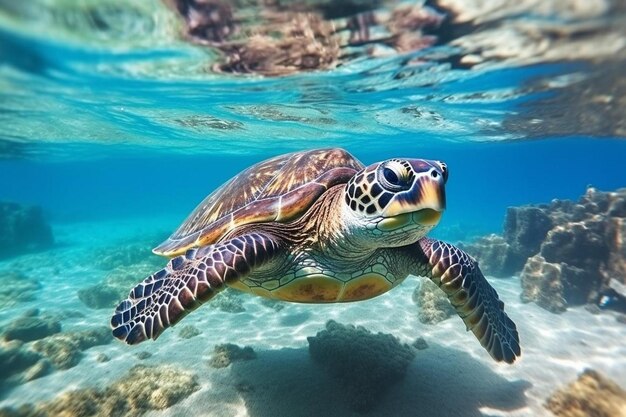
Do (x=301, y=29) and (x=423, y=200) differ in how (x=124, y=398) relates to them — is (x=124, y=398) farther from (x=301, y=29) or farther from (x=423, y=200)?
(x=301, y=29)

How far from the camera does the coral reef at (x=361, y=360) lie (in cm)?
461

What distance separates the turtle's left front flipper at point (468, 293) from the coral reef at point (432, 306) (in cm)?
317

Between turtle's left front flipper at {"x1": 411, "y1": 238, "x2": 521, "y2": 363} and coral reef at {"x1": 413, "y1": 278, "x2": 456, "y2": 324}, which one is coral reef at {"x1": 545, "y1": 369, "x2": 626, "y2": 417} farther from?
coral reef at {"x1": 413, "y1": 278, "x2": 456, "y2": 324}

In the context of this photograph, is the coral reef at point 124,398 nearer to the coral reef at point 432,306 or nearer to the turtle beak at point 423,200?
the turtle beak at point 423,200

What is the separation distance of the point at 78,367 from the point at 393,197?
713 cm

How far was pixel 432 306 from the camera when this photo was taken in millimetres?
8242

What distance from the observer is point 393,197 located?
2.98 metres

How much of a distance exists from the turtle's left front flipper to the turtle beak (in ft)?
5.89

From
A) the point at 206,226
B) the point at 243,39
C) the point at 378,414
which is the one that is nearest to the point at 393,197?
the point at 378,414

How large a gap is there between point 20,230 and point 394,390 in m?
28.3

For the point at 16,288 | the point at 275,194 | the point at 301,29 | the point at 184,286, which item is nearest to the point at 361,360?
the point at 275,194

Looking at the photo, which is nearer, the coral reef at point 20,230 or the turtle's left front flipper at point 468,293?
the turtle's left front flipper at point 468,293

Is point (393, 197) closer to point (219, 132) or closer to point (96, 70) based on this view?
point (96, 70)

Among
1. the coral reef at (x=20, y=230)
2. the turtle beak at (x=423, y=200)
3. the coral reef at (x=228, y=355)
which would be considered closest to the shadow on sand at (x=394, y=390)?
the coral reef at (x=228, y=355)
